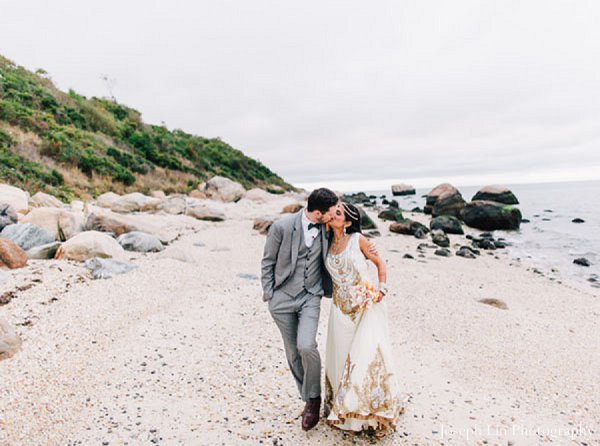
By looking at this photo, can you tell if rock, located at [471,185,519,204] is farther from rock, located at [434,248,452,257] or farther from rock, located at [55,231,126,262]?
rock, located at [55,231,126,262]

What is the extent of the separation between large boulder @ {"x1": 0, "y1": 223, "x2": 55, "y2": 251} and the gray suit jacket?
818cm

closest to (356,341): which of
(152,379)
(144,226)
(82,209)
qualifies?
(152,379)

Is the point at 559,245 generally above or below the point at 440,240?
below

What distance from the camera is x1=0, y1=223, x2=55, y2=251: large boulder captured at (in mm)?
9555

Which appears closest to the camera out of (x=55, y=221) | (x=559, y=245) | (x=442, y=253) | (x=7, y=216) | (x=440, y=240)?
(x=7, y=216)

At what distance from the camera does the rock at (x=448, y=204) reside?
104 feet

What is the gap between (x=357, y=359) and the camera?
12.7 feet

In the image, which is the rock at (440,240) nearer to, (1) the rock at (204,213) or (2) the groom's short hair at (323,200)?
(1) the rock at (204,213)

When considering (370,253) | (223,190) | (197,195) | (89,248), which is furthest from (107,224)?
(223,190)

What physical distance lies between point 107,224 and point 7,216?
99.4 inches

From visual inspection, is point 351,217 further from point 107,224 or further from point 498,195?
point 498,195

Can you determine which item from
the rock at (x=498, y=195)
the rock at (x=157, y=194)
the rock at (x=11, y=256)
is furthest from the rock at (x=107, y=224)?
the rock at (x=498, y=195)

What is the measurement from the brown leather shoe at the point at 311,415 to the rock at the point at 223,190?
26292 millimetres

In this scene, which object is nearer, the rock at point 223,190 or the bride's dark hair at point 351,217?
the bride's dark hair at point 351,217
